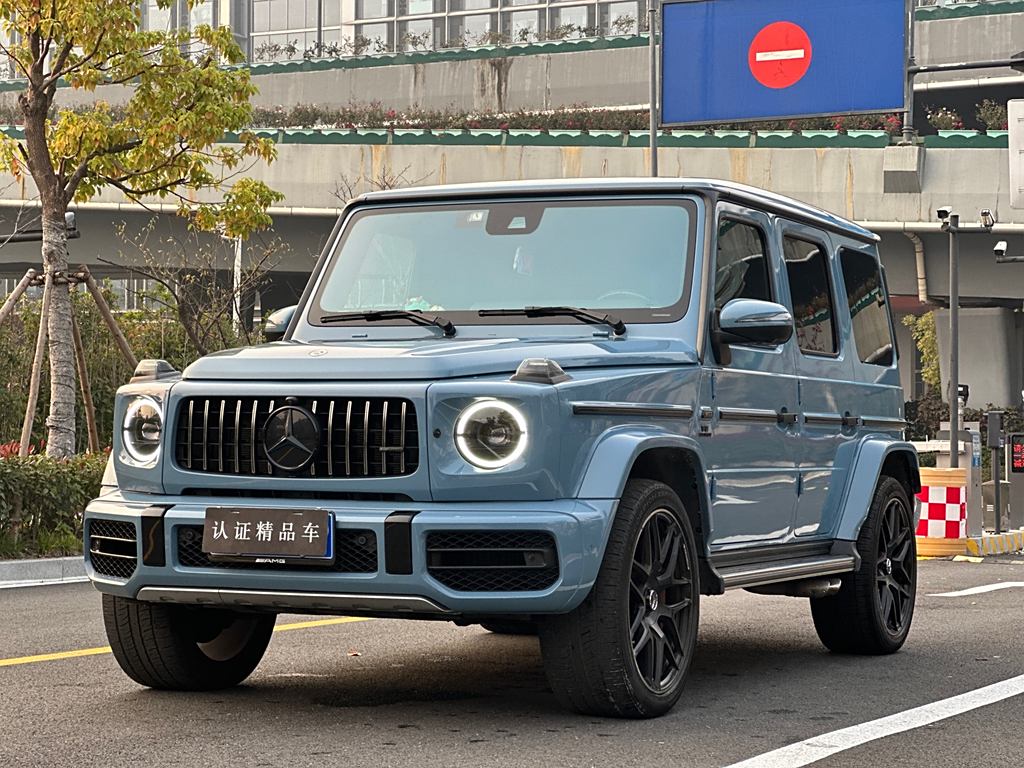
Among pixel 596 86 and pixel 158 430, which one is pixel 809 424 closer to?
pixel 158 430

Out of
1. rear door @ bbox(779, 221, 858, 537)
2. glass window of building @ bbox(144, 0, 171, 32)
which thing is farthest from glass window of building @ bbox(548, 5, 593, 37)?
rear door @ bbox(779, 221, 858, 537)

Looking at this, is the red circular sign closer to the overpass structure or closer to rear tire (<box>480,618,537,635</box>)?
the overpass structure

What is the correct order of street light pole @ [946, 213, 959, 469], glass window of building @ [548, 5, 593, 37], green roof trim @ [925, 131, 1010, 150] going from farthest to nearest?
glass window of building @ [548, 5, 593, 37], green roof trim @ [925, 131, 1010, 150], street light pole @ [946, 213, 959, 469]

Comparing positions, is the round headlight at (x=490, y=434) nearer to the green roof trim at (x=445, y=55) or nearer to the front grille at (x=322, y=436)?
the front grille at (x=322, y=436)

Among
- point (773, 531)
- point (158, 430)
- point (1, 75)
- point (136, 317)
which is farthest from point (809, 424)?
point (1, 75)

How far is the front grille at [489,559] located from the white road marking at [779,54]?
2560 centimetres

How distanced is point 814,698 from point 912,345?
2763 inches

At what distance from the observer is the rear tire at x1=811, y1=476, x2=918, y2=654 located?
8773 mm

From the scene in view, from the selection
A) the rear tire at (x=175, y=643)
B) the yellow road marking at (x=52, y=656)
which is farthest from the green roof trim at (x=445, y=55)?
the rear tire at (x=175, y=643)

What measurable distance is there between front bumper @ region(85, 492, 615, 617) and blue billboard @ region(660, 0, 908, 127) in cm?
2464

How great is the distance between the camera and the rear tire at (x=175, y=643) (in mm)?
6852

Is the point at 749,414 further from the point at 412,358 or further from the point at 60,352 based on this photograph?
the point at 60,352

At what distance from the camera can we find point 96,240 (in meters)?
42.0

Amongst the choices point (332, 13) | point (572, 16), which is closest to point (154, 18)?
point (332, 13)
